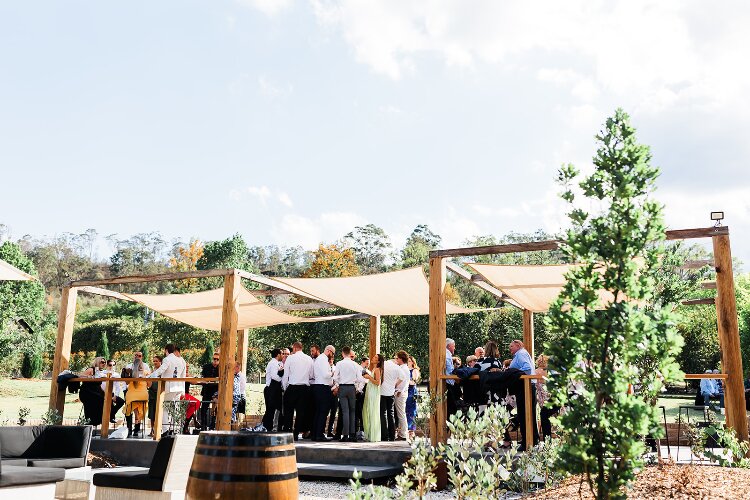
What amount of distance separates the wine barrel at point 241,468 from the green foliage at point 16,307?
24.7 m

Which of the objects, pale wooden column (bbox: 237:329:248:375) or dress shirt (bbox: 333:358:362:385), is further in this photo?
pale wooden column (bbox: 237:329:248:375)

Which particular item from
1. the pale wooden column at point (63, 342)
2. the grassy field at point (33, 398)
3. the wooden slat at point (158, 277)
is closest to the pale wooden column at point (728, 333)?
the wooden slat at point (158, 277)

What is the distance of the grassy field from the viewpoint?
18.4m

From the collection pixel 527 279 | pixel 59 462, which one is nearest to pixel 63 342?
pixel 59 462

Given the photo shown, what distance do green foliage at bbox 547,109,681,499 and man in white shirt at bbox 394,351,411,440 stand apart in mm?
6247

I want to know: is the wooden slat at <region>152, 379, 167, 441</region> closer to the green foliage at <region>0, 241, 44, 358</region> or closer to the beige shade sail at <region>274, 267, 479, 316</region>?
the beige shade sail at <region>274, 267, 479, 316</region>

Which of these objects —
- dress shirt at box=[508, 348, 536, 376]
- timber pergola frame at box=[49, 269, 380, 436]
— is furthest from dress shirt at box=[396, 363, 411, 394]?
dress shirt at box=[508, 348, 536, 376]

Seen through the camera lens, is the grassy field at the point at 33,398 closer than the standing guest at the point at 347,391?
No

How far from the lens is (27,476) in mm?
5238

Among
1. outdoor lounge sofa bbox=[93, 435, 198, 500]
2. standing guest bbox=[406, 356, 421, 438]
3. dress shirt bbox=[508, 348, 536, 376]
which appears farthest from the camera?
standing guest bbox=[406, 356, 421, 438]

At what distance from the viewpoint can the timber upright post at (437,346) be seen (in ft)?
23.1

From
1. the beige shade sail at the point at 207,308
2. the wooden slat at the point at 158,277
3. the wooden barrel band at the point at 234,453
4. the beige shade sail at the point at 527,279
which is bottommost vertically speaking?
the wooden barrel band at the point at 234,453

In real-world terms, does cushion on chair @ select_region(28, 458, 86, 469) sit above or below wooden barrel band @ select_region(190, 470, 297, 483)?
below

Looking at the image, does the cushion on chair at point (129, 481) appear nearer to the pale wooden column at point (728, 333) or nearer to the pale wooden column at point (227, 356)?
the pale wooden column at point (227, 356)
